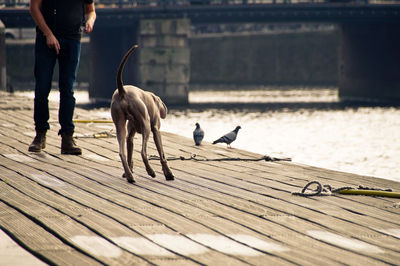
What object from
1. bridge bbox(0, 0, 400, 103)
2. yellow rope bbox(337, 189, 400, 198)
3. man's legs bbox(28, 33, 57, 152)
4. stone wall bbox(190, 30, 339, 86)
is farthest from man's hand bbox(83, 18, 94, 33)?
stone wall bbox(190, 30, 339, 86)

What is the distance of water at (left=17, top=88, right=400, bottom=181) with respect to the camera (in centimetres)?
2988

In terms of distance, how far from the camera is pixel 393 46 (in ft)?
213

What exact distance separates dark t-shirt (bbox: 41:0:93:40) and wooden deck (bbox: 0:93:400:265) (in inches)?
68.0

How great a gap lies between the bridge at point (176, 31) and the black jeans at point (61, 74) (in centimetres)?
4450

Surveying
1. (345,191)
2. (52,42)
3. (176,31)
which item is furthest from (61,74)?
(176,31)

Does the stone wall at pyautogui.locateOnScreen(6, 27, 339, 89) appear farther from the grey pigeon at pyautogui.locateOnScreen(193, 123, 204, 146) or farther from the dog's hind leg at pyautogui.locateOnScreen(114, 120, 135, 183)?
the dog's hind leg at pyautogui.locateOnScreen(114, 120, 135, 183)

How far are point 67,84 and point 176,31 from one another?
162 feet

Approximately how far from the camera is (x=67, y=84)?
11.8 metres

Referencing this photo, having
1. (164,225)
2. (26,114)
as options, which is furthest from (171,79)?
(164,225)

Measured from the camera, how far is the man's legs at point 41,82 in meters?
11.8

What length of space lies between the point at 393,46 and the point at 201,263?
2422 inches

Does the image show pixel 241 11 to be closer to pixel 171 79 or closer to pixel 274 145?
pixel 171 79

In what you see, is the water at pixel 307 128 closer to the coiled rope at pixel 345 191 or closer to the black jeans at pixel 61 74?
the black jeans at pixel 61 74

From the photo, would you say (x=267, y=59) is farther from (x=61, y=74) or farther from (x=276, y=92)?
(x=61, y=74)
